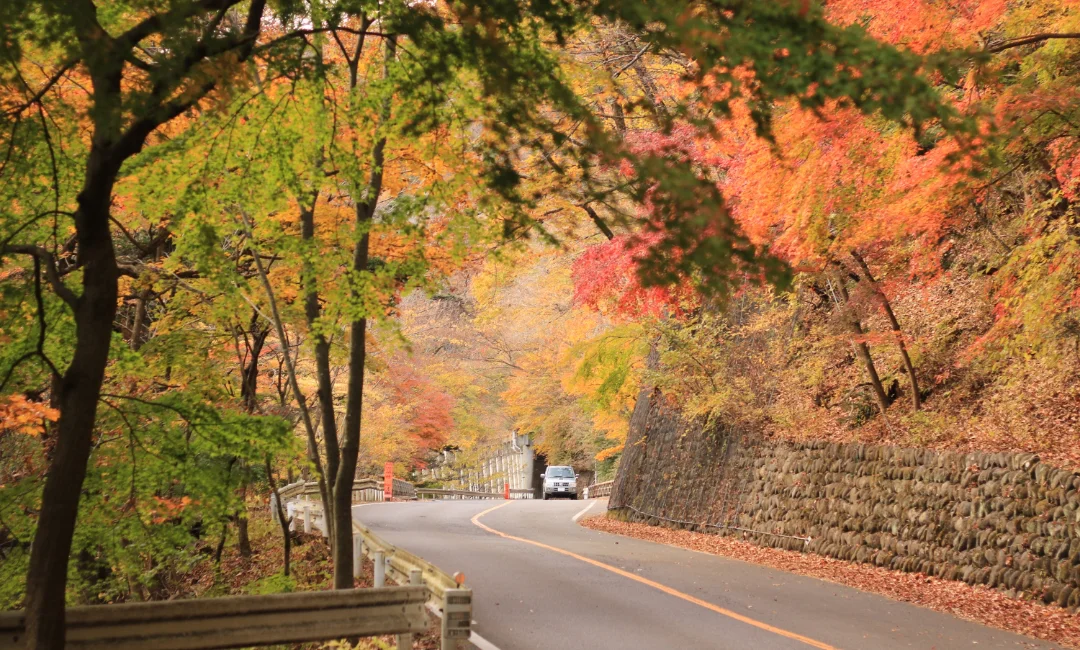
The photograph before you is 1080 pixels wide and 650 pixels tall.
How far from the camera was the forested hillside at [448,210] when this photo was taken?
455cm

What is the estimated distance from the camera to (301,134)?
7.61m

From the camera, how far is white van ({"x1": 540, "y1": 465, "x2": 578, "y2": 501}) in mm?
45594

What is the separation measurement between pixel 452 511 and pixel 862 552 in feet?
55.6

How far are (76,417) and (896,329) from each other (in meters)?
12.4

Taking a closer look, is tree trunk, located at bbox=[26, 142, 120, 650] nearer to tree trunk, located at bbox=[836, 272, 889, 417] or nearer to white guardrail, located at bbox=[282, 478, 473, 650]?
white guardrail, located at bbox=[282, 478, 473, 650]

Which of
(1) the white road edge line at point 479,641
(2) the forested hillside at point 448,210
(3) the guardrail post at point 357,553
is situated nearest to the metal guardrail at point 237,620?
(2) the forested hillside at point 448,210

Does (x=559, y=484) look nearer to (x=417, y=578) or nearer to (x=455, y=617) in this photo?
(x=417, y=578)

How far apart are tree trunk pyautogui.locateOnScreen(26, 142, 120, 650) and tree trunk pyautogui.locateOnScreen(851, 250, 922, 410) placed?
11.1m

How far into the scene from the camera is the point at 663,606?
34.8ft

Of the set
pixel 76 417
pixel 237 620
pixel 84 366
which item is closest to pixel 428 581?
pixel 237 620

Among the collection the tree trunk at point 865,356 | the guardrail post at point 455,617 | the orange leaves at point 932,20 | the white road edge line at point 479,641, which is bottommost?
the white road edge line at point 479,641

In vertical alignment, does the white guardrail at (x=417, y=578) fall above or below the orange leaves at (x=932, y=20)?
below

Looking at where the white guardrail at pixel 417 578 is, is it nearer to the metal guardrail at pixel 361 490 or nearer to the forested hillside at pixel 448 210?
the forested hillside at pixel 448 210

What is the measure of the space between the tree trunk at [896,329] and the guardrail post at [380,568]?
8142 millimetres
